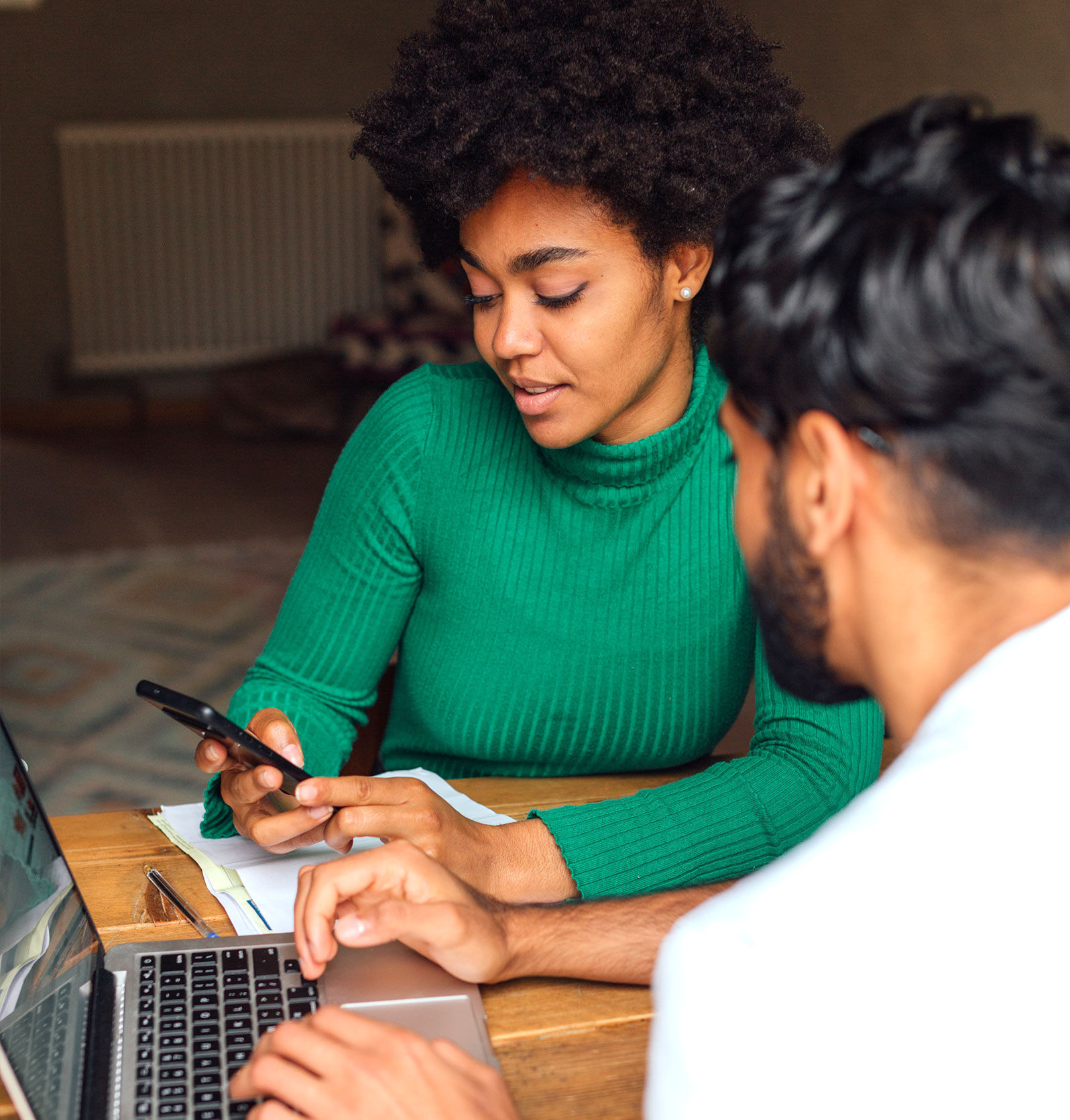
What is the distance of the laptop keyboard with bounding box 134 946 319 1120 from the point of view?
0.77 meters

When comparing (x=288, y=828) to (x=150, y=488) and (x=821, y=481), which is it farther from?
(x=150, y=488)

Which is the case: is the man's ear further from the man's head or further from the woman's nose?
the woman's nose

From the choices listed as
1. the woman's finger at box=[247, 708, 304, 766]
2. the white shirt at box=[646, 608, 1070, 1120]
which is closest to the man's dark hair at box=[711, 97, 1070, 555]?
the white shirt at box=[646, 608, 1070, 1120]

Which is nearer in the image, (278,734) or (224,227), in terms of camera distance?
(278,734)

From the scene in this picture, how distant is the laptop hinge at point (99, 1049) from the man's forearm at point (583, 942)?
26 cm

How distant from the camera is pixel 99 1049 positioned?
2.61 feet

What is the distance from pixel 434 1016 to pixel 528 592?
0.56m

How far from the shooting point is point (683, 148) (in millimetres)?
1189

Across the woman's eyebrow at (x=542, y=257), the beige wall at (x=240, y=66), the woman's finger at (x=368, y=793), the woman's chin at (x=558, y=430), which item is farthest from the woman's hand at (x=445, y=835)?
the beige wall at (x=240, y=66)

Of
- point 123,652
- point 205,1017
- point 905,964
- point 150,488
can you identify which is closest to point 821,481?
point 905,964

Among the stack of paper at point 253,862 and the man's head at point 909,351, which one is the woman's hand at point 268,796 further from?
the man's head at point 909,351

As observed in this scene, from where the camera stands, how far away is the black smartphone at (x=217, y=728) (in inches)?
36.7

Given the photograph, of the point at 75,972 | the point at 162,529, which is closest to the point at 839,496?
the point at 75,972

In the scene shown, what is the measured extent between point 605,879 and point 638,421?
50 centimetres
